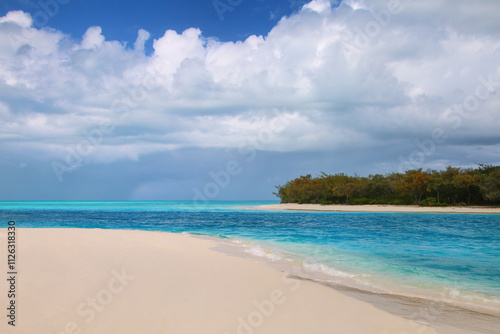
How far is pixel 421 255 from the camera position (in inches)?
599

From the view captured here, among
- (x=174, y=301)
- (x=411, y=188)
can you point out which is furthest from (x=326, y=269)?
(x=411, y=188)

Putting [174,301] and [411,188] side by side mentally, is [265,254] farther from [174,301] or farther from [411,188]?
[411,188]

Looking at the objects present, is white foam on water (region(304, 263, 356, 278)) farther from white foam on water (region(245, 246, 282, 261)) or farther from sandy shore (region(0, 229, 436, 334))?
sandy shore (region(0, 229, 436, 334))

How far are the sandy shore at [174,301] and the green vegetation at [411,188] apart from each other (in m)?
62.1

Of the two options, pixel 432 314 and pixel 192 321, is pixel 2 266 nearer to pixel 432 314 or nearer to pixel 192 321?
pixel 192 321

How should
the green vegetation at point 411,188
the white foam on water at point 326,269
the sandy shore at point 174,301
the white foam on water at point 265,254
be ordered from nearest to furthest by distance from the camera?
1. the sandy shore at point 174,301
2. the white foam on water at point 326,269
3. the white foam on water at point 265,254
4. the green vegetation at point 411,188

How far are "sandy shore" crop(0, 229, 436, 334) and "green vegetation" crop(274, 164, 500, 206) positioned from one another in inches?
2443

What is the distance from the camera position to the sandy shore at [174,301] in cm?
563

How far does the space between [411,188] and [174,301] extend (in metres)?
72.4

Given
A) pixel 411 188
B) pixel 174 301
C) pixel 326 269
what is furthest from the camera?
pixel 411 188

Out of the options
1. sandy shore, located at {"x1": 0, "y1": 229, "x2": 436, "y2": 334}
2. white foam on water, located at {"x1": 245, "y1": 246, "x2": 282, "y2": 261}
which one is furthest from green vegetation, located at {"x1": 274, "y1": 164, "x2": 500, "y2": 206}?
sandy shore, located at {"x1": 0, "y1": 229, "x2": 436, "y2": 334}

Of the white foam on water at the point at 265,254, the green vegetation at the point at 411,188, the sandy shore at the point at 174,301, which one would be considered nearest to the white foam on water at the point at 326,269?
the white foam on water at the point at 265,254

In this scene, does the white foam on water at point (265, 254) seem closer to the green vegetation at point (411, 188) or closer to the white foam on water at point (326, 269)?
the white foam on water at point (326, 269)

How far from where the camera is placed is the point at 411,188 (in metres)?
70.3
